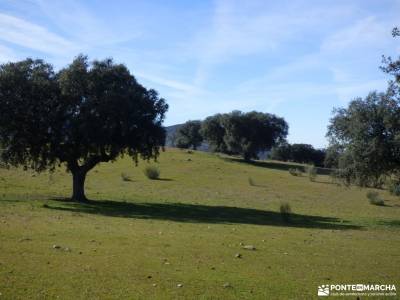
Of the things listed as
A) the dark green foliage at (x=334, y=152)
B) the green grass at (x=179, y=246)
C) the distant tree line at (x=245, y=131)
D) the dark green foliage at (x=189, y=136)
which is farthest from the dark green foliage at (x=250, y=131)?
the dark green foliage at (x=334, y=152)

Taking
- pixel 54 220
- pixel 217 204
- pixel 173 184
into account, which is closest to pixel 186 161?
pixel 173 184

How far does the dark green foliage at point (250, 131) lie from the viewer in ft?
292

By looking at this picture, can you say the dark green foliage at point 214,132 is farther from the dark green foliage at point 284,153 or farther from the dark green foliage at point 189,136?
the dark green foliage at point 284,153

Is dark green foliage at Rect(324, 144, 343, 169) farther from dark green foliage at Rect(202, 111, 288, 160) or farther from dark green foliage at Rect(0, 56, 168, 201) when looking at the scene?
dark green foliage at Rect(202, 111, 288, 160)

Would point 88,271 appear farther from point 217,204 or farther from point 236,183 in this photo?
point 236,183

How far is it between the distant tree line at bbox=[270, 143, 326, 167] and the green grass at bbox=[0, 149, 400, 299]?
304 ft

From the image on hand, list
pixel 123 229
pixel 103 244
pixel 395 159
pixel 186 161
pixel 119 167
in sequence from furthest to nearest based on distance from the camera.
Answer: pixel 186 161 → pixel 119 167 → pixel 395 159 → pixel 123 229 → pixel 103 244

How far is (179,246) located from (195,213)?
43.6ft

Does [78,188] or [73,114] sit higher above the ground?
[73,114]

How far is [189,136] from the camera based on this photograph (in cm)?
12400

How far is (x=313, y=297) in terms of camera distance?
9.19 m

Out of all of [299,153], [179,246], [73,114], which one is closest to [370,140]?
[179,246]

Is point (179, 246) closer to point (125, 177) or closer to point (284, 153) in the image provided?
point (125, 177)

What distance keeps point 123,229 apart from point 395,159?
17.3 meters
